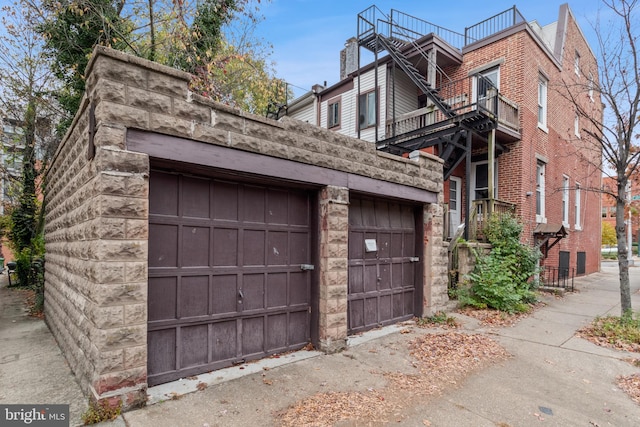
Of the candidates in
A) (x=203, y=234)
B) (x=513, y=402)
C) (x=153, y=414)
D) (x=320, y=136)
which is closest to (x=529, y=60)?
(x=320, y=136)

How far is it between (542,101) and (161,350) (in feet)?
47.4

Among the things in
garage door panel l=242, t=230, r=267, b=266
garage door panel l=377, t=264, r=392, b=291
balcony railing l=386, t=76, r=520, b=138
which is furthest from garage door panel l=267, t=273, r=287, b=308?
balcony railing l=386, t=76, r=520, b=138

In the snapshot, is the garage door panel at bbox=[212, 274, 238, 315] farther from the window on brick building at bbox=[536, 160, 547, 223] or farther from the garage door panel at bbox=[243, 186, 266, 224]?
the window on brick building at bbox=[536, 160, 547, 223]

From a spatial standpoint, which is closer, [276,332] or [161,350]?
[161,350]

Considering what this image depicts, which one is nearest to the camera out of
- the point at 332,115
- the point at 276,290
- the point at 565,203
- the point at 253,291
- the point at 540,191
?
the point at 253,291

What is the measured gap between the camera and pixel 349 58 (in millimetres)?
17469

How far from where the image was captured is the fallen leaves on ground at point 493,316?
24.0ft

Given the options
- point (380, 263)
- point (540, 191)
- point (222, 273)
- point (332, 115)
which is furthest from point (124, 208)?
point (332, 115)

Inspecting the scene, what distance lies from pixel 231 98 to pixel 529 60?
11632 millimetres

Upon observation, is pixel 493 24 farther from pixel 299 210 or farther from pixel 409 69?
pixel 299 210

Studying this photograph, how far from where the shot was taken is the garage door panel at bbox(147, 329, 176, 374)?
388cm

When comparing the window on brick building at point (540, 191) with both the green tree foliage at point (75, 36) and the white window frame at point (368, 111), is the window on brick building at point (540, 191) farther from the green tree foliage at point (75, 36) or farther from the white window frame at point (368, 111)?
the green tree foliage at point (75, 36)

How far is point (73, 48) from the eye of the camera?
35.1 feet

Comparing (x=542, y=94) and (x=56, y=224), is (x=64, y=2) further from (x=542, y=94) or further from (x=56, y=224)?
(x=542, y=94)
